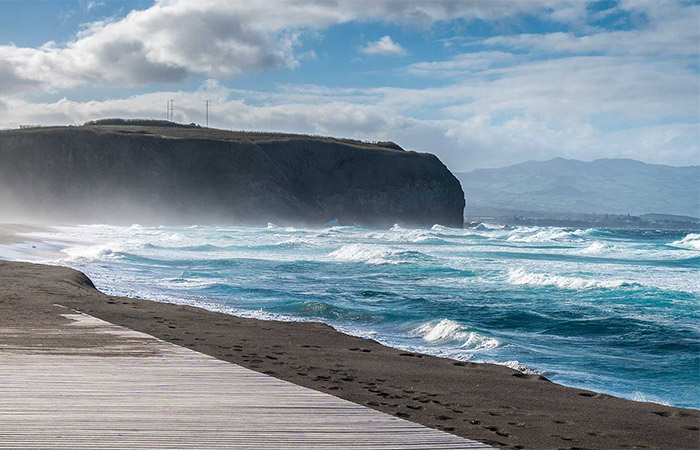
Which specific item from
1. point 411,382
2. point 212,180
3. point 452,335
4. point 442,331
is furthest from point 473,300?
point 212,180

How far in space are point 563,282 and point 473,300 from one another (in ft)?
17.5

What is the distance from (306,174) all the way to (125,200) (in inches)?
994

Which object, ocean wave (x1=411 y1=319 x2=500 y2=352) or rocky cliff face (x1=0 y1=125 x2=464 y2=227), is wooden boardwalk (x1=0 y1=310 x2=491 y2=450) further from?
rocky cliff face (x1=0 y1=125 x2=464 y2=227)

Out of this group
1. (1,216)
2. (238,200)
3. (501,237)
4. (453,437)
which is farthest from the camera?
(238,200)

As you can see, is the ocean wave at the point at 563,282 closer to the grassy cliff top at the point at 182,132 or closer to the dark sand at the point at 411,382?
the dark sand at the point at 411,382

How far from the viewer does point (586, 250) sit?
138ft

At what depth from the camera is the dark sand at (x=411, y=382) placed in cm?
659

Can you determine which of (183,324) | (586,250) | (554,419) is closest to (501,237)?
(586,250)

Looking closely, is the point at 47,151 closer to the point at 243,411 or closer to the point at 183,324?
the point at 183,324

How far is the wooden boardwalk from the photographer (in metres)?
5.05

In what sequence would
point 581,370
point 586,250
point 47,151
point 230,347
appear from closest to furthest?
point 230,347 < point 581,370 < point 586,250 < point 47,151

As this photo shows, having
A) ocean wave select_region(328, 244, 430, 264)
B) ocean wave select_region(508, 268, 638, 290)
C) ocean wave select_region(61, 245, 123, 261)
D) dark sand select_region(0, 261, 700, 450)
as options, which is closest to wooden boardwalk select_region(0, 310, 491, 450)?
dark sand select_region(0, 261, 700, 450)

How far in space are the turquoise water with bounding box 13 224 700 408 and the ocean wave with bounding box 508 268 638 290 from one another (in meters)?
0.04

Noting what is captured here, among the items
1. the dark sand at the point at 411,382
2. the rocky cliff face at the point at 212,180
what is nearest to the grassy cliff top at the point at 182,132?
the rocky cliff face at the point at 212,180
